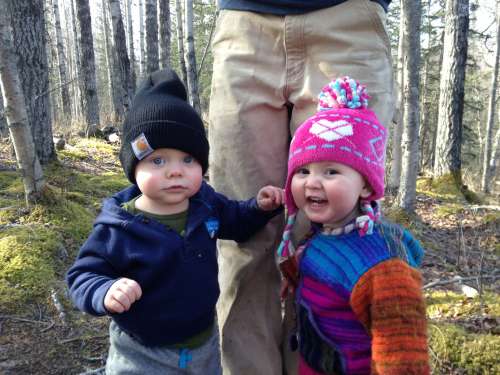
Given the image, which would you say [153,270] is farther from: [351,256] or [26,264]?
[26,264]

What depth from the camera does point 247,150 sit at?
2092 millimetres

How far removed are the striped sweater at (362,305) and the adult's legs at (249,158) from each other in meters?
0.33

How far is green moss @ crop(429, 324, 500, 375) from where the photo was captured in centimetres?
243

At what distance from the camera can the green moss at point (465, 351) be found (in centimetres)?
243

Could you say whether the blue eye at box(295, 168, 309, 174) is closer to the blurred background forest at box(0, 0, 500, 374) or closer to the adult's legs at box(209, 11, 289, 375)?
the adult's legs at box(209, 11, 289, 375)

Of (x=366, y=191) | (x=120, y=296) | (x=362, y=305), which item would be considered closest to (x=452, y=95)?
(x=366, y=191)

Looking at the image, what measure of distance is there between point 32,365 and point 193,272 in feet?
5.05

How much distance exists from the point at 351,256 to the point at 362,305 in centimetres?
18

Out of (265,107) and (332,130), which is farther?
(265,107)

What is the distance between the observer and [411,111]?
5.59 m

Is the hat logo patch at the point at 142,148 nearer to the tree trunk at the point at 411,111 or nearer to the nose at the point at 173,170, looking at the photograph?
the nose at the point at 173,170

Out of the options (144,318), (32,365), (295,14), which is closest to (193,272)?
(144,318)

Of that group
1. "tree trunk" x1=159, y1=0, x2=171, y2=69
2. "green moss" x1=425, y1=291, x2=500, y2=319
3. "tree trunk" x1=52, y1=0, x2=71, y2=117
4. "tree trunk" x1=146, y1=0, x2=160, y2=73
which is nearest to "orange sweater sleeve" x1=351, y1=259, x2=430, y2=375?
"green moss" x1=425, y1=291, x2=500, y2=319

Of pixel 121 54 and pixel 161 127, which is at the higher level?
pixel 121 54
